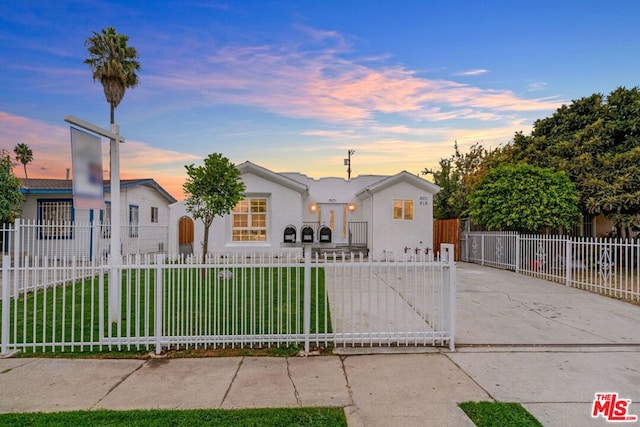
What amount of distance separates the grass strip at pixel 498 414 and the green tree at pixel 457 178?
56.6 feet

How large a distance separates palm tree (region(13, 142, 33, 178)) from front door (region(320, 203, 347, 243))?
127ft

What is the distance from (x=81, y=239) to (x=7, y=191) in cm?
342

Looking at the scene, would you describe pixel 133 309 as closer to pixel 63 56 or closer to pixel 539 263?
pixel 63 56

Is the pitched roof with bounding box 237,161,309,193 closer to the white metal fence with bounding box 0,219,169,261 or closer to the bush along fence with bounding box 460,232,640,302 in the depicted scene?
the white metal fence with bounding box 0,219,169,261

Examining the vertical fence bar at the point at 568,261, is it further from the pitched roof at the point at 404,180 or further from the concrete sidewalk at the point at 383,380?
the pitched roof at the point at 404,180

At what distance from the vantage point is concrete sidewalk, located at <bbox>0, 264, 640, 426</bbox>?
3758 mm

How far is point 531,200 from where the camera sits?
14.4m

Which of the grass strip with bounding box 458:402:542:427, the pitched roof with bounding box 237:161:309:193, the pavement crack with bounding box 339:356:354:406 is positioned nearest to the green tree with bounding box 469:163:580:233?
the pitched roof with bounding box 237:161:309:193

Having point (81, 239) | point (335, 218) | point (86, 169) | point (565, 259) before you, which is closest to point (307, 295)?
point (86, 169)

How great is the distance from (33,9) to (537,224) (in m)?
18.3

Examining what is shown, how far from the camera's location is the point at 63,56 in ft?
41.8

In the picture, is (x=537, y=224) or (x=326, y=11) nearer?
(x=326, y=11)

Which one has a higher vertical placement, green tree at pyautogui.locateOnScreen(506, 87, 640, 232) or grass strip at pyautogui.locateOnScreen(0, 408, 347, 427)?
green tree at pyautogui.locateOnScreen(506, 87, 640, 232)

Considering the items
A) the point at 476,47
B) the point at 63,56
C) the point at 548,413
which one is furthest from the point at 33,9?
the point at 548,413
